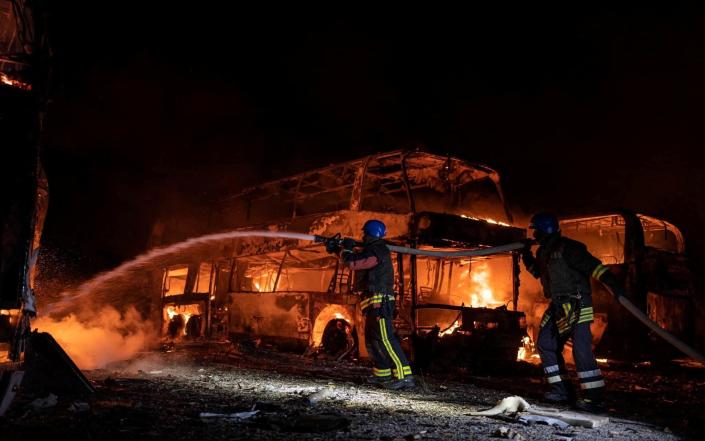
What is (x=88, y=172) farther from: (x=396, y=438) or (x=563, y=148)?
(x=396, y=438)

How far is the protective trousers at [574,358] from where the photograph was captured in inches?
210

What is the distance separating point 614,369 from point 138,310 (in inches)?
424

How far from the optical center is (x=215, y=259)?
13.2m

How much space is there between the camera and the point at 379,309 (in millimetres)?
6746

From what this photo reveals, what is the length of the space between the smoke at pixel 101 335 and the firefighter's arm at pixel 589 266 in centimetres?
642

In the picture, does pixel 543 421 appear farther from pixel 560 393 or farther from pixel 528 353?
pixel 528 353

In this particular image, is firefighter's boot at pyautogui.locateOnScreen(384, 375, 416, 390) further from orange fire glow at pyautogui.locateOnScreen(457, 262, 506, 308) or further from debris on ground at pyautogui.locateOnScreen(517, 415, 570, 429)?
orange fire glow at pyautogui.locateOnScreen(457, 262, 506, 308)

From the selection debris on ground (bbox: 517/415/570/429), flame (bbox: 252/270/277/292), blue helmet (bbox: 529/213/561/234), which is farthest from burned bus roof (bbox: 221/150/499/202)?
debris on ground (bbox: 517/415/570/429)


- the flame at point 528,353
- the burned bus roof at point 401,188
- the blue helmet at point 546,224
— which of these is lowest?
Result: the flame at point 528,353

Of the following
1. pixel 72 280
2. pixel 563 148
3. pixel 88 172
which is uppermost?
Result: pixel 563 148

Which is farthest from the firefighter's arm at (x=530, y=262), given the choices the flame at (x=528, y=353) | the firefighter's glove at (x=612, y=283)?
the flame at (x=528, y=353)

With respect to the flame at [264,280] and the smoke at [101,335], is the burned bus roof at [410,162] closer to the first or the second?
the flame at [264,280]

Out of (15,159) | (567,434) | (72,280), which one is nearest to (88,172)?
(72,280)

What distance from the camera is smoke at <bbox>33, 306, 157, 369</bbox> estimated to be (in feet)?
29.6
